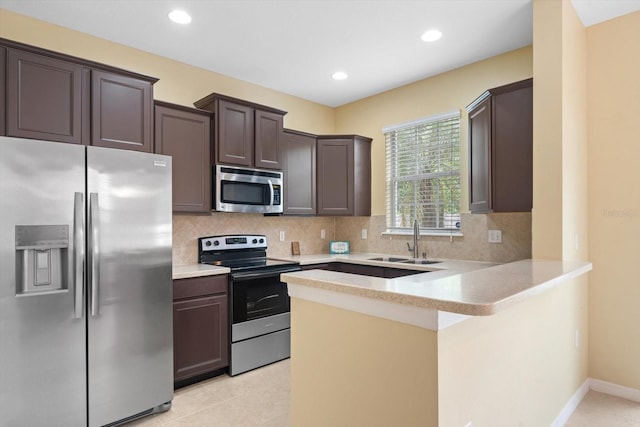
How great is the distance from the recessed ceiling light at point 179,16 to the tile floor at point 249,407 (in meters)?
2.86

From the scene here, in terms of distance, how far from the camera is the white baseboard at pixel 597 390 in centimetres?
245

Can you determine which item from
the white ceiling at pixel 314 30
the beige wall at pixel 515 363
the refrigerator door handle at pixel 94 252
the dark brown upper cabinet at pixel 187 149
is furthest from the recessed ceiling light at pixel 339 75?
the beige wall at pixel 515 363

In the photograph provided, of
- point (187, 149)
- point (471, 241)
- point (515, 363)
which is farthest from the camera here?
point (471, 241)

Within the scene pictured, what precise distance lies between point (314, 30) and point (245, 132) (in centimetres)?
115

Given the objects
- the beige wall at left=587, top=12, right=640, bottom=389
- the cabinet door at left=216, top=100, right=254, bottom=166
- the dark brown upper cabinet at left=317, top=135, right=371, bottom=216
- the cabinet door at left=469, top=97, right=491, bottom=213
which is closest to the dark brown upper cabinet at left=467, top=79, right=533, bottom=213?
the cabinet door at left=469, top=97, right=491, bottom=213

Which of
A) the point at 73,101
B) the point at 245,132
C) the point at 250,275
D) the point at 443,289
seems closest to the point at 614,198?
the point at 443,289

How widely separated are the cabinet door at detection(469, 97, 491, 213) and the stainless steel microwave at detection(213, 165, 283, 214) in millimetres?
1879

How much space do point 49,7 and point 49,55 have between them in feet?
1.88

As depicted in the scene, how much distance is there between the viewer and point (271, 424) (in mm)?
2418

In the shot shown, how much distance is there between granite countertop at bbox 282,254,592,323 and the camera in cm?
119

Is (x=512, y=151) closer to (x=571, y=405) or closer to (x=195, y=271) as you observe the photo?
(x=571, y=405)

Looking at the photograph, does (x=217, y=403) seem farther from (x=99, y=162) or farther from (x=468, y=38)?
(x=468, y=38)

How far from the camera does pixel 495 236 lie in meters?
3.38

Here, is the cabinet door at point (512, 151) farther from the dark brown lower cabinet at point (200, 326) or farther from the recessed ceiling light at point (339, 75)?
the dark brown lower cabinet at point (200, 326)
